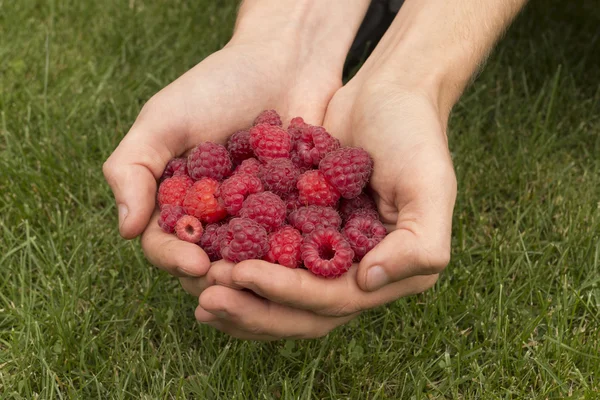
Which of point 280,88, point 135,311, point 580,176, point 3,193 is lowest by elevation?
point 580,176

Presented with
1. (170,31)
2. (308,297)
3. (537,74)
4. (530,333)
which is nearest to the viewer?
(308,297)

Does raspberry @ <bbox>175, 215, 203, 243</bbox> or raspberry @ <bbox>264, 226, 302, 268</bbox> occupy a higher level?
raspberry @ <bbox>175, 215, 203, 243</bbox>

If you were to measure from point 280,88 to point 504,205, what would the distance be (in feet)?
3.04

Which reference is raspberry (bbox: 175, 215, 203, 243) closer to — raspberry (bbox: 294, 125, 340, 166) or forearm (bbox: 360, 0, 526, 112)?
raspberry (bbox: 294, 125, 340, 166)

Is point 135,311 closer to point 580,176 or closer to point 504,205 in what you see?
point 504,205

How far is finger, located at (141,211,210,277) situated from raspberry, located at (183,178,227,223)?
0.28ft

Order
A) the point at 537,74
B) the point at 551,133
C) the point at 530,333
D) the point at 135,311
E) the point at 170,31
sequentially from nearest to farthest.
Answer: the point at 530,333, the point at 135,311, the point at 551,133, the point at 537,74, the point at 170,31

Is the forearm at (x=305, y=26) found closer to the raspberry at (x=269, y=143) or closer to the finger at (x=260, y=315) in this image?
the raspberry at (x=269, y=143)

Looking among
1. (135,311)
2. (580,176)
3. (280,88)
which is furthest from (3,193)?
(580,176)

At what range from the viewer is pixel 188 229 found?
1.69 m

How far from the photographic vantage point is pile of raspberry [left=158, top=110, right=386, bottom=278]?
1.59 metres

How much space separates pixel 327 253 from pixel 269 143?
39 cm

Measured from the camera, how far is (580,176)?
2666 mm

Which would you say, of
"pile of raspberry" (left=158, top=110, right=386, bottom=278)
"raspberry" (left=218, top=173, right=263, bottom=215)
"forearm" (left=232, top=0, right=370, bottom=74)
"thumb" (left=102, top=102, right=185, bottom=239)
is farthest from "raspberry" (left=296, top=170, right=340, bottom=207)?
"forearm" (left=232, top=0, right=370, bottom=74)
